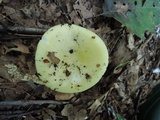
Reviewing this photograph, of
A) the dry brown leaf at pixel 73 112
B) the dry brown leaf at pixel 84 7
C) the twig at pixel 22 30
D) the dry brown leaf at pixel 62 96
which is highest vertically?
the dry brown leaf at pixel 84 7

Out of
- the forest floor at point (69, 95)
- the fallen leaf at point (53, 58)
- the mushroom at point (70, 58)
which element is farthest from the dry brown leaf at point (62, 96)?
the fallen leaf at point (53, 58)

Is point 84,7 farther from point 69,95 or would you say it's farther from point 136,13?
point 69,95

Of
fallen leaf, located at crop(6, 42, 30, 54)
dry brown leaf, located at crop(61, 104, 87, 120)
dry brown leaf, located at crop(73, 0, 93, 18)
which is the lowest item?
dry brown leaf, located at crop(61, 104, 87, 120)

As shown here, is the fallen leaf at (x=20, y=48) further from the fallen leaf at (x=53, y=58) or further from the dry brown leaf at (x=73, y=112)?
the dry brown leaf at (x=73, y=112)

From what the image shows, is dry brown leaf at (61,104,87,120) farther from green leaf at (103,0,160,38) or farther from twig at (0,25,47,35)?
green leaf at (103,0,160,38)

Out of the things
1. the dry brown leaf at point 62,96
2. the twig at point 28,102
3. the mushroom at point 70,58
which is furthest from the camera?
the dry brown leaf at point 62,96

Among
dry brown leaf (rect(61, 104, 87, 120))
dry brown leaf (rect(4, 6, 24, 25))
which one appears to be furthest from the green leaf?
dry brown leaf (rect(61, 104, 87, 120))
